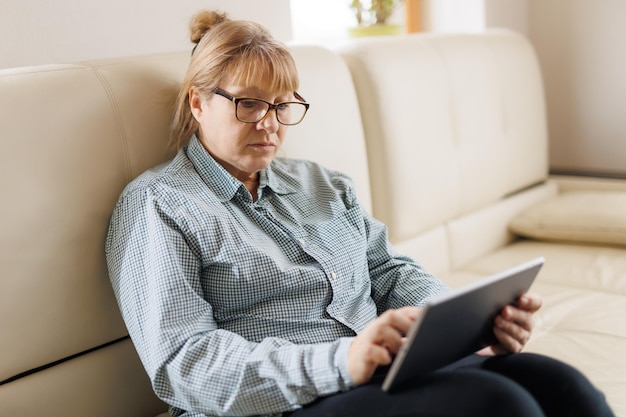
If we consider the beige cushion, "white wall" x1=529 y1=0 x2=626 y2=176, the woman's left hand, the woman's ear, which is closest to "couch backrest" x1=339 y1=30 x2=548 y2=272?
the beige cushion

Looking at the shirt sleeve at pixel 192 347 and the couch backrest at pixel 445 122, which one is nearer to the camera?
the shirt sleeve at pixel 192 347

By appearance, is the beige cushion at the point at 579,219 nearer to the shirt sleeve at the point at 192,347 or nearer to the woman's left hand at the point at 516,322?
the woman's left hand at the point at 516,322

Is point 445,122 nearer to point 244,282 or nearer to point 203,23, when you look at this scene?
point 203,23

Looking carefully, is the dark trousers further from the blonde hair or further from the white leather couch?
the blonde hair

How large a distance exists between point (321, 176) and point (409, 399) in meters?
0.68

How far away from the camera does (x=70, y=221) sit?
1.36 m

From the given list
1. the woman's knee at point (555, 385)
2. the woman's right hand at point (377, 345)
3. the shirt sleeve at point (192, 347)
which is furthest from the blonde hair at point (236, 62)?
the woman's knee at point (555, 385)

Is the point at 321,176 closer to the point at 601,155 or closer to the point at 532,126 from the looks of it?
the point at 532,126

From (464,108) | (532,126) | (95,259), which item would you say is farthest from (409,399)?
(532,126)

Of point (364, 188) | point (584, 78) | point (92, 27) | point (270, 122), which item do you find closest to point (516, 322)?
point (270, 122)

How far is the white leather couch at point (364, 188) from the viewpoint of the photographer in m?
1.33

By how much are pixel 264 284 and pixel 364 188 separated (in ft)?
2.37

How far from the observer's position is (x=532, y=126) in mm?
2730

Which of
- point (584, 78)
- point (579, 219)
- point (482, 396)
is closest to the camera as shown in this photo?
point (482, 396)
